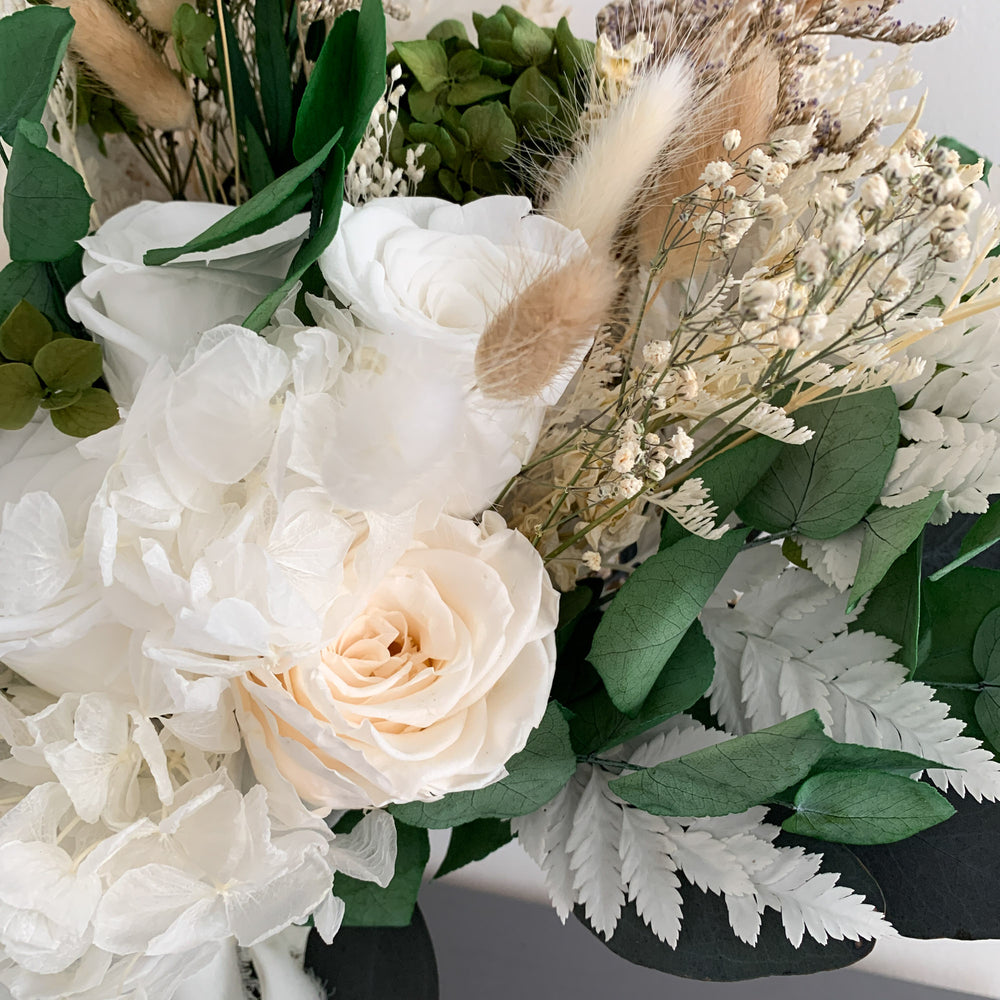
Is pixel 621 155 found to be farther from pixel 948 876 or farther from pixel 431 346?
pixel 948 876

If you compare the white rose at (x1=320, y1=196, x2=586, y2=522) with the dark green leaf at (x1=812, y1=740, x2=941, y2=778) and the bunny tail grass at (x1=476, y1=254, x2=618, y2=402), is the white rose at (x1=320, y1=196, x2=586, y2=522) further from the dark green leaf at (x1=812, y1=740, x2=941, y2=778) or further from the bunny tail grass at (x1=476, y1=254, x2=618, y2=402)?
the dark green leaf at (x1=812, y1=740, x2=941, y2=778)

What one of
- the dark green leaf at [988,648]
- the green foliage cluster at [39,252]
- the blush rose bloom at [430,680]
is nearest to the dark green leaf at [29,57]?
the green foliage cluster at [39,252]

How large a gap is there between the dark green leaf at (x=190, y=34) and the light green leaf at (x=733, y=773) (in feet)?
1.19

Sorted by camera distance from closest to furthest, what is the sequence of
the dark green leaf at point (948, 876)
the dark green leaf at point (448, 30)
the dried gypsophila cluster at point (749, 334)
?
the dried gypsophila cluster at point (749, 334)
the dark green leaf at point (948, 876)
the dark green leaf at point (448, 30)

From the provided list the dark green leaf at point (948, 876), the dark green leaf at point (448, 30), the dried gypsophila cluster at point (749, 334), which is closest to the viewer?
the dried gypsophila cluster at point (749, 334)

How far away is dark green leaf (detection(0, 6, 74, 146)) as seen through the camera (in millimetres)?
320

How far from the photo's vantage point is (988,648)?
39 centimetres

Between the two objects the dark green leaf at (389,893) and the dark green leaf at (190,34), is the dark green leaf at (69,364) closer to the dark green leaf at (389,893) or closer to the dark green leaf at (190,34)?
the dark green leaf at (190,34)

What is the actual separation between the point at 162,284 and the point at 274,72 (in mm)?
133

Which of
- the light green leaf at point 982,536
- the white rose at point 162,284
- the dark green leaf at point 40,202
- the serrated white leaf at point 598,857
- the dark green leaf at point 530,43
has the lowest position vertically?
the serrated white leaf at point 598,857

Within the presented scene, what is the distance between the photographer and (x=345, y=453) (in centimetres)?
29

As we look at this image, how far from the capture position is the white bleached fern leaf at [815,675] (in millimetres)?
373

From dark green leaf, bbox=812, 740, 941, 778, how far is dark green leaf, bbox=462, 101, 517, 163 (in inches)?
12.3

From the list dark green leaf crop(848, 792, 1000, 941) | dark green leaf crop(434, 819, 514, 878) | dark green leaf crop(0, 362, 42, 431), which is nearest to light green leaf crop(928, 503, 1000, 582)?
dark green leaf crop(848, 792, 1000, 941)
